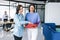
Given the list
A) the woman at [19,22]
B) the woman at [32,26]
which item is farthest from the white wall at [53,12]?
the woman at [19,22]

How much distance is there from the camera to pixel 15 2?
39.6ft

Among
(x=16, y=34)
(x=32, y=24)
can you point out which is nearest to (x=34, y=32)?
(x=32, y=24)

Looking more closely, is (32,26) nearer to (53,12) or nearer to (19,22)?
(19,22)

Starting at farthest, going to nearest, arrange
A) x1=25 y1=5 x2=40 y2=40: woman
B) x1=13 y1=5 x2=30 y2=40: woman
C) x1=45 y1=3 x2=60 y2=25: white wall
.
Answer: x1=45 y1=3 x2=60 y2=25: white wall → x1=25 y1=5 x2=40 y2=40: woman → x1=13 y1=5 x2=30 y2=40: woman

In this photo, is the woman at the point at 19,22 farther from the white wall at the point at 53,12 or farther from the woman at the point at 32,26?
the white wall at the point at 53,12

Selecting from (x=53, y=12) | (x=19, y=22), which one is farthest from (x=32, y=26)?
(x=53, y=12)

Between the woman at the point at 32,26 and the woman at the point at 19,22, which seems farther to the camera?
Answer: the woman at the point at 32,26

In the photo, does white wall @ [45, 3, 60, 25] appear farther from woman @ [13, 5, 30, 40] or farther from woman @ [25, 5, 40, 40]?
woman @ [13, 5, 30, 40]

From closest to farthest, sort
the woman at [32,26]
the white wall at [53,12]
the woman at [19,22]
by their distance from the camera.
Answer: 1. the woman at [19,22]
2. the woman at [32,26]
3. the white wall at [53,12]

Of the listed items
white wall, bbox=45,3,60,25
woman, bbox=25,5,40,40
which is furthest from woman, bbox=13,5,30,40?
white wall, bbox=45,3,60,25

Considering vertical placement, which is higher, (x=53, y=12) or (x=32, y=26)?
(x=53, y=12)

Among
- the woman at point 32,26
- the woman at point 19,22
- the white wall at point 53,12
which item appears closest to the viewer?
the woman at point 19,22

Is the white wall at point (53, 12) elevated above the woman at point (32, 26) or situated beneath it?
elevated above

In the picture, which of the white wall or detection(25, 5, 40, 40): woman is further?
the white wall
